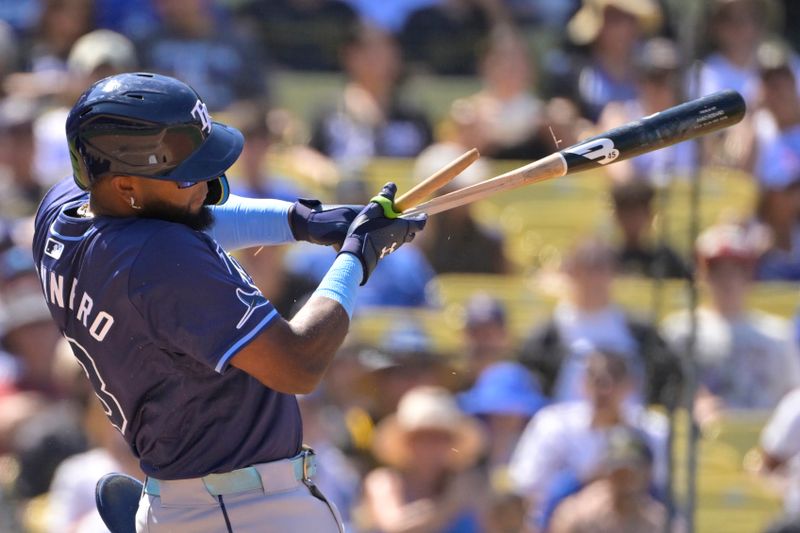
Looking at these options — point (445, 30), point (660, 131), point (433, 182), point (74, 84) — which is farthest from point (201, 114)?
point (445, 30)

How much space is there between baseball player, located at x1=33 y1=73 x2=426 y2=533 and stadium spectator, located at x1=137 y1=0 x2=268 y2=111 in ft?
14.2

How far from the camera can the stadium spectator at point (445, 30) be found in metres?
7.96

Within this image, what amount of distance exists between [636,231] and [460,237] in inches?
33.0

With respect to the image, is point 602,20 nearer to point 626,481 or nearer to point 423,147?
point 423,147

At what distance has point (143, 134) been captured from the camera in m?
2.68

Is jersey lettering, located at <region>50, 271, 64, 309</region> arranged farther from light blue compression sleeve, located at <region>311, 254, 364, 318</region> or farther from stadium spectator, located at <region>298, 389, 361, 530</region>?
stadium spectator, located at <region>298, 389, 361, 530</region>

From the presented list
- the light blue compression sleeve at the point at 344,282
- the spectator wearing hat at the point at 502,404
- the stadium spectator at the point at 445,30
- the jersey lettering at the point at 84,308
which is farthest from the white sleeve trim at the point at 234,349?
the stadium spectator at the point at 445,30

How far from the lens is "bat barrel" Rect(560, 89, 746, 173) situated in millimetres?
3186

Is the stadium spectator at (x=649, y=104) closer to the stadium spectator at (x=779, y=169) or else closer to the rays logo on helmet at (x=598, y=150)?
the stadium spectator at (x=779, y=169)

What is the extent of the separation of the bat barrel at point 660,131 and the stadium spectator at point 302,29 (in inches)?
185

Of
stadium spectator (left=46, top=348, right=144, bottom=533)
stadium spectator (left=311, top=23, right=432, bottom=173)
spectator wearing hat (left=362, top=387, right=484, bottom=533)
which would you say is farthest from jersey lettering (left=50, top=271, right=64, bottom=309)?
stadium spectator (left=311, top=23, right=432, bottom=173)

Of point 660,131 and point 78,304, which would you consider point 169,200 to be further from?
point 660,131

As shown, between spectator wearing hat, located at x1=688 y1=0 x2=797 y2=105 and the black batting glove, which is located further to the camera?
spectator wearing hat, located at x1=688 y1=0 x2=797 y2=105

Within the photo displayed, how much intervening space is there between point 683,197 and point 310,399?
2501mm
